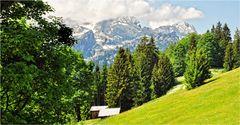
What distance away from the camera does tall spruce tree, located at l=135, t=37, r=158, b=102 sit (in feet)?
420

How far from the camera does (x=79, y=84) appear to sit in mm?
75875

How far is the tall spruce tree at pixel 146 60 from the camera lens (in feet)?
420

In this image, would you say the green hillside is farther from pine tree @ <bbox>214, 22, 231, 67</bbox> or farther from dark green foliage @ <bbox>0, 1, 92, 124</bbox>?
pine tree @ <bbox>214, 22, 231, 67</bbox>

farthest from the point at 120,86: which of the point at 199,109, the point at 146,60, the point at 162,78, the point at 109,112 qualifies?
the point at 199,109

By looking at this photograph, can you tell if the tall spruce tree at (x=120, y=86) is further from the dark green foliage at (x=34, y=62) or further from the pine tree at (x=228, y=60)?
the dark green foliage at (x=34, y=62)

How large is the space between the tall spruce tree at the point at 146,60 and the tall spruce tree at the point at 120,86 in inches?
616

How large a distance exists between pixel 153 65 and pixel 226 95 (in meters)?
79.3

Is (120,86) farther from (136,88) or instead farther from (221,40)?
(221,40)

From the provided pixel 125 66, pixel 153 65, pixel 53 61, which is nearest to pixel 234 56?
pixel 153 65

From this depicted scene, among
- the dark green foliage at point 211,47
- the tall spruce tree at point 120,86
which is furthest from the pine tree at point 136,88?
the dark green foliage at point 211,47

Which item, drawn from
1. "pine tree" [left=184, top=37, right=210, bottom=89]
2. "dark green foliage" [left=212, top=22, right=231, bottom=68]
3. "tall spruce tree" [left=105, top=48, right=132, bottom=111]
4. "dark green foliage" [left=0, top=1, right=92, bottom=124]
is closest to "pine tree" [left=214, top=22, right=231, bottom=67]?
"dark green foliage" [left=212, top=22, right=231, bottom=68]

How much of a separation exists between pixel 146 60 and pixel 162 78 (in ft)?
41.5

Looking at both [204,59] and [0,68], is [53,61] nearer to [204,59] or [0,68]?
[0,68]

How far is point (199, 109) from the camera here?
198ft
